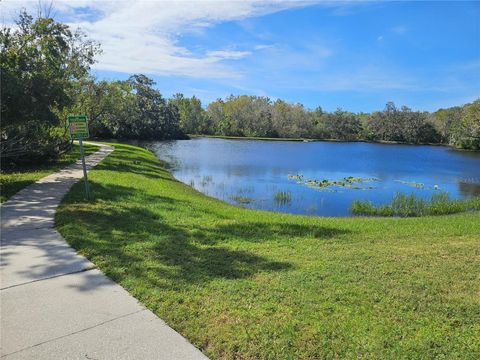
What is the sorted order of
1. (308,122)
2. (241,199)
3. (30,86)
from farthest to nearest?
(308,122)
(241,199)
(30,86)

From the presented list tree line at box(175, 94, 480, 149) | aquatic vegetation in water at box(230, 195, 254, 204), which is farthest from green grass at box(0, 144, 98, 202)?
tree line at box(175, 94, 480, 149)

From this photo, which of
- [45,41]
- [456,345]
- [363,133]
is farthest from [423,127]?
[456,345]

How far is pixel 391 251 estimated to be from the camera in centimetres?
684

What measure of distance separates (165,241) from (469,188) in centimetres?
2410

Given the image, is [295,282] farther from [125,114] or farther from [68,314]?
[125,114]

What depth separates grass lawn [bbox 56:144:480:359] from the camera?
3682 mm

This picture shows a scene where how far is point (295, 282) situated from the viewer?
5.11 meters

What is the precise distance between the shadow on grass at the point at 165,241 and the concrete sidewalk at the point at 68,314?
42 cm

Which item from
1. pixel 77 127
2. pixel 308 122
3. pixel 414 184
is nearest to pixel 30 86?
pixel 77 127

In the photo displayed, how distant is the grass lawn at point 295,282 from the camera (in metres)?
3.68

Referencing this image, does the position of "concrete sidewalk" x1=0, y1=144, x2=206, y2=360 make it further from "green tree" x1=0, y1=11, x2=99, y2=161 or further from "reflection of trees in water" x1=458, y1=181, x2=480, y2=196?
"reflection of trees in water" x1=458, y1=181, x2=480, y2=196

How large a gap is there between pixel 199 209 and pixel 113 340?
25.2ft

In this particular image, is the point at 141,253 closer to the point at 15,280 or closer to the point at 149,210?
the point at 15,280

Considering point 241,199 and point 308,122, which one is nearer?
point 241,199
